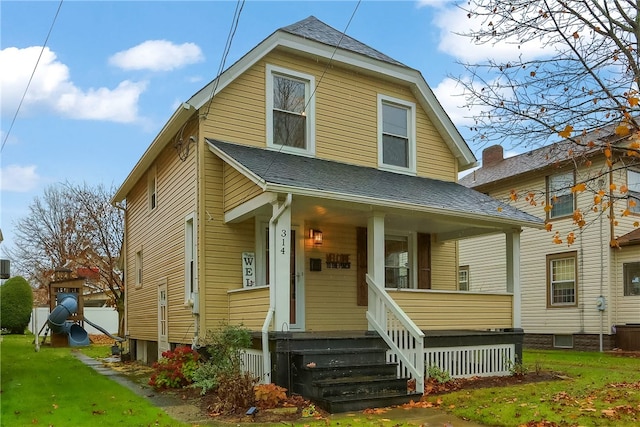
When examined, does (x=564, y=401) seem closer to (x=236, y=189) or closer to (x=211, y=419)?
(x=211, y=419)

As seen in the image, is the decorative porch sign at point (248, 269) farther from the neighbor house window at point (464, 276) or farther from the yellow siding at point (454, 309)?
the neighbor house window at point (464, 276)

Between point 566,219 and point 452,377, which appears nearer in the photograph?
point 452,377

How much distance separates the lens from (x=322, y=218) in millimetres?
11023

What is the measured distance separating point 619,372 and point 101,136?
18171 millimetres

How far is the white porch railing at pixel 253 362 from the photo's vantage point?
8902mm

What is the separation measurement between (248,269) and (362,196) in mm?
2784

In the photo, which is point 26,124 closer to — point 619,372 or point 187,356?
point 187,356

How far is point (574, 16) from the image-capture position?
25.0 feet

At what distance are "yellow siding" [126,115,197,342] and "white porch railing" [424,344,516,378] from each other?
4.56 m

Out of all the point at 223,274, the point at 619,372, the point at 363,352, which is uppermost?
the point at 223,274

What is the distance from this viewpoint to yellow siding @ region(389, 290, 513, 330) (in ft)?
33.4

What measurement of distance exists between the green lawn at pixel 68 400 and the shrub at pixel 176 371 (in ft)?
1.82

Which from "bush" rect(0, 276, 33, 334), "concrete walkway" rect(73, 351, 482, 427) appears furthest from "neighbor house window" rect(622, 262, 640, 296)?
"bush" rect(0, 276, 33, 334)

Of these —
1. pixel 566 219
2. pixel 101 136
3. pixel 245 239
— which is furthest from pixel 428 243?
pixel 101 136
